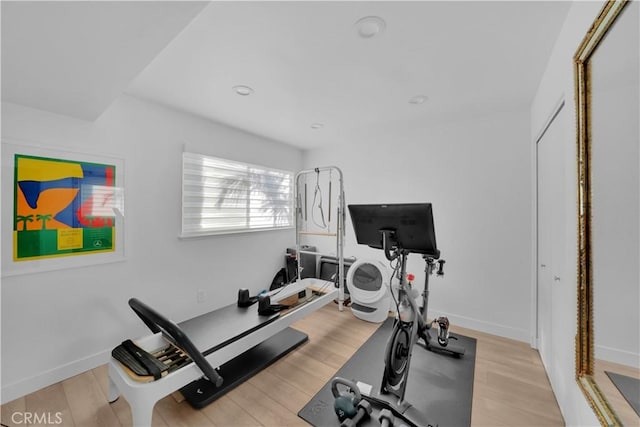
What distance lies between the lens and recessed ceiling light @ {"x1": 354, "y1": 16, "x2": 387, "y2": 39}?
4.62 feet

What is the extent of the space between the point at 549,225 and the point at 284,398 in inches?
94.9

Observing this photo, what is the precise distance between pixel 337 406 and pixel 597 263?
1.54 metres

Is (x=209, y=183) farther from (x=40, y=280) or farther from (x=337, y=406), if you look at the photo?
(x=337, y=406)

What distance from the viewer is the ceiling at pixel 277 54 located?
1.13 meters

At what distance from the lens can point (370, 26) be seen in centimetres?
145

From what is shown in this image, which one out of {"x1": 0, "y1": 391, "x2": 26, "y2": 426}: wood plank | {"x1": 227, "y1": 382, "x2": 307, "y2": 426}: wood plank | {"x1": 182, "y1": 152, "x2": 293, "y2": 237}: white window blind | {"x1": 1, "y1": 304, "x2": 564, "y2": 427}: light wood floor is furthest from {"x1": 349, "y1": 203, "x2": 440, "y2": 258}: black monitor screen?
{"x1": 0, "y1": 391, "x2": 26, "y2": 426}: wood plank

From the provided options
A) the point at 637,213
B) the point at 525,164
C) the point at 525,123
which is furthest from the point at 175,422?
the point at 525,123

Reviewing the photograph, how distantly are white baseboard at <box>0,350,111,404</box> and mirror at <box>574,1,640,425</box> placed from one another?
320 cm

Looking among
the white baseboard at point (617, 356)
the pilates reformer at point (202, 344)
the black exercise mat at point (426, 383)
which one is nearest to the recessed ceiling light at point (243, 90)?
the pilates reformer at point (202, 344)

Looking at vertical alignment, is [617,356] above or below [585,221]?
below

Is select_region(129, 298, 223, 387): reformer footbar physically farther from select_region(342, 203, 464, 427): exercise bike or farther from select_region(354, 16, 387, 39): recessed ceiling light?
select_region(354, 16, 387, 39): recessed ceiling light

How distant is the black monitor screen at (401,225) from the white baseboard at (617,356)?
2.72 ft

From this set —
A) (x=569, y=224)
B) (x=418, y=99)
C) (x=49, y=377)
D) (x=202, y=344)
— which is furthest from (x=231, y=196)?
(x=569, y=224)

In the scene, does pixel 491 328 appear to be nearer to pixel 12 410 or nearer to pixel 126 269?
pixel 126 269
